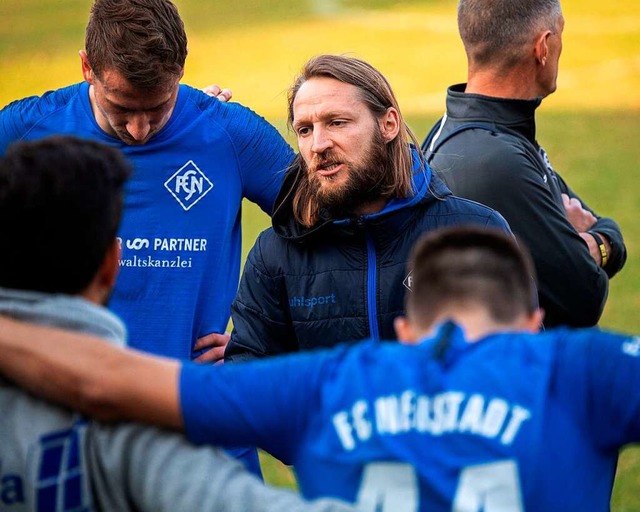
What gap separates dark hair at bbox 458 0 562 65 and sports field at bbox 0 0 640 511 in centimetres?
491

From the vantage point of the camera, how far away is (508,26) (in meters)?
5.36

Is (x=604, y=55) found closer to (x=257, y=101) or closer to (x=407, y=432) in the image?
(x=257, y=101)

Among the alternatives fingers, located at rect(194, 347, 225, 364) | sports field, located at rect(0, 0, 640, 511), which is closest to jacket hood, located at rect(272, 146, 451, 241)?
fingers, located at rect(194, 347, 225, 364)

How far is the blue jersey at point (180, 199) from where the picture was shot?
468cm

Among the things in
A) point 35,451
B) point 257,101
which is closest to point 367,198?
point 35,451

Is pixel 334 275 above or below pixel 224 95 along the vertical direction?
below

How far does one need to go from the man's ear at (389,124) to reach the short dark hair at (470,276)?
5.99 ft

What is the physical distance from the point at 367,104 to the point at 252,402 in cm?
212

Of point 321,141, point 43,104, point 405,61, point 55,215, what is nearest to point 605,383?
point 55,215

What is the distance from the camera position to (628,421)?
2367 mm

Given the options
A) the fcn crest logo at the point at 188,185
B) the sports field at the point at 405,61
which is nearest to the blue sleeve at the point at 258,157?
the fcn crest logo at the point at 188,185

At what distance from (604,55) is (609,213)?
1132 centimetres

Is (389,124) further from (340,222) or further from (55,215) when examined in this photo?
(55,215)

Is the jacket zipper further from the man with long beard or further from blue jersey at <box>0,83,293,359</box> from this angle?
blue jersey at <box>0,83,293,359</box>
